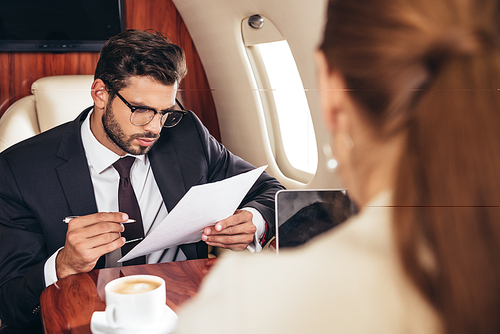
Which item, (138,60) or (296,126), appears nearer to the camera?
(296,126)

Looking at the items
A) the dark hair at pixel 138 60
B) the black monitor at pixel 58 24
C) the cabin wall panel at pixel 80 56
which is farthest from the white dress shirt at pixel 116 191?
the black monitor at pixel 58 24

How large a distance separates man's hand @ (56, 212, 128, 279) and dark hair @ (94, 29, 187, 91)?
0.26 meters

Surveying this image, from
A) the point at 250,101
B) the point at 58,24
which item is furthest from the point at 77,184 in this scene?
the point at 58,24

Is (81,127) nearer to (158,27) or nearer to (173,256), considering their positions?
(173,256)

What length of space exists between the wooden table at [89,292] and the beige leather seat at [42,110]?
0.32 m

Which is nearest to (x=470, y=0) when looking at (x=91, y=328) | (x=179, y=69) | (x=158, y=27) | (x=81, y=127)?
(x=179, y=69)

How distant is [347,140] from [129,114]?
16.2 inches

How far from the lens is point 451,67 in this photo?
14.4 inches

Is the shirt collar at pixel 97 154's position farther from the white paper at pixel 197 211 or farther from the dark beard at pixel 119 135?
the white paper at pixel 197 211

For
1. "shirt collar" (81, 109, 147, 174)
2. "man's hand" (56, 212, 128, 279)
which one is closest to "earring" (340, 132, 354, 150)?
"man's hand" (56, 212, 128, 279)

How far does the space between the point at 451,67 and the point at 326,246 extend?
0.74ft

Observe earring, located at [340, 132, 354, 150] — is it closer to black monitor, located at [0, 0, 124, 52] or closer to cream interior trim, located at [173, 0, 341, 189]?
cream interior trim, located at [173, 0, 341, 189]

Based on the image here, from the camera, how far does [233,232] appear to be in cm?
82

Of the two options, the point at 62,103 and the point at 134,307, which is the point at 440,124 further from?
the point at 62,103
